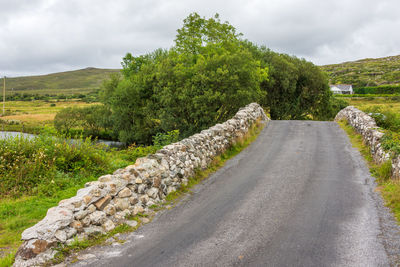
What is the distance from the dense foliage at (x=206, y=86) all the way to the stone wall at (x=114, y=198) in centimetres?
1772

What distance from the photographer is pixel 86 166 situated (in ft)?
39.1

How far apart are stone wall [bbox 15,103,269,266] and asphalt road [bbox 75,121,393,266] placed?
24.1 inches

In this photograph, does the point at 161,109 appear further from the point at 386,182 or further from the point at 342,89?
the point at 342,89

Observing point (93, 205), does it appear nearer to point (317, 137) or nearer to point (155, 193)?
point (155, 193)

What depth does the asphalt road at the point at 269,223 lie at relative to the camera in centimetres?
526

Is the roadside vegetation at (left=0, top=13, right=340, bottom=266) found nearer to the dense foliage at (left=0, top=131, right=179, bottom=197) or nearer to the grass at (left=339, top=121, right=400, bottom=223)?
the dense foliage at (left=0, top=131, right=179, bottom=197)

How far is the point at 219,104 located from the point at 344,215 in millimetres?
22612

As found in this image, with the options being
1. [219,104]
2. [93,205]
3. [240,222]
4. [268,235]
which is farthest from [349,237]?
[219,104]

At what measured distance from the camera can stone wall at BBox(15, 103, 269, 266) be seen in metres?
5.17

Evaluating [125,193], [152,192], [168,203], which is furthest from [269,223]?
[125,193]

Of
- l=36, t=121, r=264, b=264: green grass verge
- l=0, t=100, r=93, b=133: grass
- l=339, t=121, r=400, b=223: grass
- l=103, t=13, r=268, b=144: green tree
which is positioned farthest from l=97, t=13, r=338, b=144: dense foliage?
l=339, t=121, r=400, b=223: grass

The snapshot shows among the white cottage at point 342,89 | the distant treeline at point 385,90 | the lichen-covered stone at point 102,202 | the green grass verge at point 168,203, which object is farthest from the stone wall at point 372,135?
the white cottage at point 342,89

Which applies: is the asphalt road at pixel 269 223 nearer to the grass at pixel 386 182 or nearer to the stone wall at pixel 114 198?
the grass at pixel 386 182

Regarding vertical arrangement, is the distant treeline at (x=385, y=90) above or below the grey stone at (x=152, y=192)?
above
